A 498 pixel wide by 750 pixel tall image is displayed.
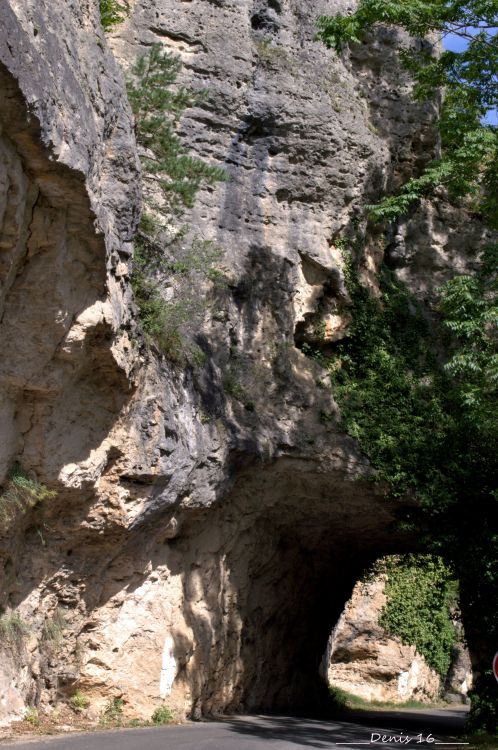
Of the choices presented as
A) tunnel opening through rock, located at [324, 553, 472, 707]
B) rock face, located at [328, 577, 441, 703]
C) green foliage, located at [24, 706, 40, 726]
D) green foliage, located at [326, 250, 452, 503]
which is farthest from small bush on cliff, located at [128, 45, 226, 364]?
rock face, located at [328, 577, 441, 703]

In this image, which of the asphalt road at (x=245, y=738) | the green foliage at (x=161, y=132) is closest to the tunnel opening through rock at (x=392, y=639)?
the asphalt road at (x=245, y=738)

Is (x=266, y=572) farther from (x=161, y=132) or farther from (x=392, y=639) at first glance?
(x=392, y=639)

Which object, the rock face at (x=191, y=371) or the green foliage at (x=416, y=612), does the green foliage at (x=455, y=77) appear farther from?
the green foliage at (x=416, y=612)

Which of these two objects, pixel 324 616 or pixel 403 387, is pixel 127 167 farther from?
pixel 324 616

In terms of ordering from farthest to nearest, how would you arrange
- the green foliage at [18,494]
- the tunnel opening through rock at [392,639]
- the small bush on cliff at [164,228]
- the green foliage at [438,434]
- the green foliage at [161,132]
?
the tunnel opening through rock at [392,639] → the green foliage at [438,434] → the green foliage at [161,132] → the small bush on cliff at [164,228] → the green foliage at [18,494]

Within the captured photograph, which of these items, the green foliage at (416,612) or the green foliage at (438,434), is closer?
the green foliage at (438,434)

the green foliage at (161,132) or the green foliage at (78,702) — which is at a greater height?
the green foliage at (161,132)

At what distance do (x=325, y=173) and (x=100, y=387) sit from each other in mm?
7137

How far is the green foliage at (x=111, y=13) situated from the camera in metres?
13.0

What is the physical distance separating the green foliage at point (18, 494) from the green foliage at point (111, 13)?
720 cm

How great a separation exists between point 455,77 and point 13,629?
1233 centimetres

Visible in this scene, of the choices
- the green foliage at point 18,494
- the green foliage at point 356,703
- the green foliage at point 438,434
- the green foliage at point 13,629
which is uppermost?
the green foliage at point 438,434

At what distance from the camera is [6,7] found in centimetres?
613

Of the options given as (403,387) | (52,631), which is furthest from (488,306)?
(52,631)
